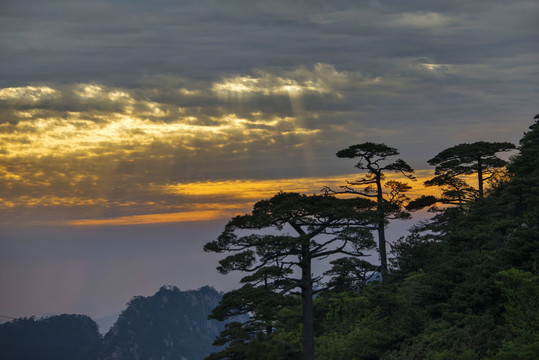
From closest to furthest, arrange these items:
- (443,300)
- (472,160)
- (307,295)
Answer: (443,300) < (307,295) < (472,160)

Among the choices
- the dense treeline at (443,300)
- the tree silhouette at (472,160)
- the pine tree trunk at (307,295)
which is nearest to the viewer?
the dense treeline at (443,300)

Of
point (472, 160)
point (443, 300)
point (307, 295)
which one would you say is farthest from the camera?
point (472, 160)

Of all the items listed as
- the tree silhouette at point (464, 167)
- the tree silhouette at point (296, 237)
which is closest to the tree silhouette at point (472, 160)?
the tree silhouette at point (464, 167)

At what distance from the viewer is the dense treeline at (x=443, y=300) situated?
21219 mm

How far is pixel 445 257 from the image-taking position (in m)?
33.1

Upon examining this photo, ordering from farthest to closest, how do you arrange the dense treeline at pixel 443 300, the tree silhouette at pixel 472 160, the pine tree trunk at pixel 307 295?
the tree silhouette at pixel 472 160 → the pine tree trunk at pixel 307 295 → the dense treeline at pixel 443 300

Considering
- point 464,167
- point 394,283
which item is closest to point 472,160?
point 464,167

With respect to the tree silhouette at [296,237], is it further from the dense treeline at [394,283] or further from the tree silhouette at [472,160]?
the tree silhouette at [472,160]

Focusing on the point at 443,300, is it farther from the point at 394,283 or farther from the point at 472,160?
the point at 472,160

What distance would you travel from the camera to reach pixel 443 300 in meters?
26.1

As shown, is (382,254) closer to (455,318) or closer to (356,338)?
(356,338)

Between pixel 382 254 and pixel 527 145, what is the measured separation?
591 inches

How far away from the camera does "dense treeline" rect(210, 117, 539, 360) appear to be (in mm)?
21219

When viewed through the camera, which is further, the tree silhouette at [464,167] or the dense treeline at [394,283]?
the tree silhouette at [464,167]
